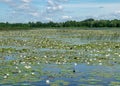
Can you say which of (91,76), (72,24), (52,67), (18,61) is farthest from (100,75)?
(72,24)

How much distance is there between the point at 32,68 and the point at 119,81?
389cm

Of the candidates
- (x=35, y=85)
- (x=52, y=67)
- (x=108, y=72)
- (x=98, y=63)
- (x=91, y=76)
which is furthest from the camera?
(x=98, y=63)

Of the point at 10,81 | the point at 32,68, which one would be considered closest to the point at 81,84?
the point at 10,81

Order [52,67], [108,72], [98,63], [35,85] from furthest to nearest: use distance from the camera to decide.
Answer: [98,63]
[52,67]
[108,72]
[35,85]

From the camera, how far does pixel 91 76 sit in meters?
12.1

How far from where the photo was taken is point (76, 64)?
1485cm

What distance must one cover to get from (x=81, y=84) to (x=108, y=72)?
2489 millimetres

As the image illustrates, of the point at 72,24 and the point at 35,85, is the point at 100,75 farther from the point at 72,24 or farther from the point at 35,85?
the point at 72,24

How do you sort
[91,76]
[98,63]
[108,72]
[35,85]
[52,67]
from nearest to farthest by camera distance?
[35,85]
[91,76]
[108,72]
[52,67]
[98,63]

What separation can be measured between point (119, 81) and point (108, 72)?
5.90ft

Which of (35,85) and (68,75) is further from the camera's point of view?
(68,75)

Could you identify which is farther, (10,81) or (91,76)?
(91,76)

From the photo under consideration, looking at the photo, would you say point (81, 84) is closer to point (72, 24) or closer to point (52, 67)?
point (52, 67)

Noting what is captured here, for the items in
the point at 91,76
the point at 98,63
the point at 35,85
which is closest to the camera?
the point at 35,85
